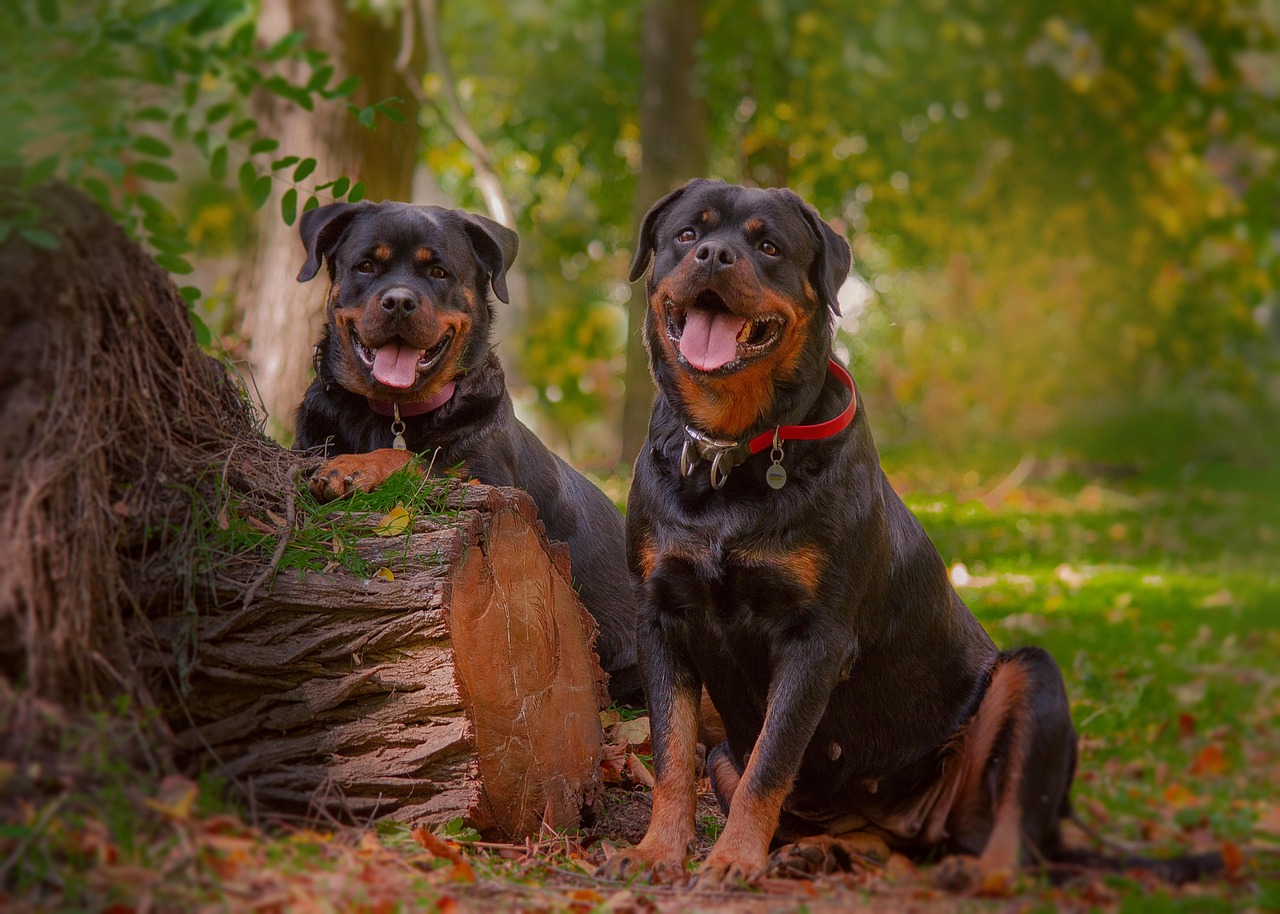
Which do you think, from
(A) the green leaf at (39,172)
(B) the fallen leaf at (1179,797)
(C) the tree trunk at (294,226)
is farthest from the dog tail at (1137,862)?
(C) the tree trunk at (294,226)

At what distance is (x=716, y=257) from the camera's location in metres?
3.77

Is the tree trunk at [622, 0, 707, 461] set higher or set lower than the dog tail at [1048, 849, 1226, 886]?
higher

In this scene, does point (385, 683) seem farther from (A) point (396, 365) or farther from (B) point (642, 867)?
(A) point (396, 365)

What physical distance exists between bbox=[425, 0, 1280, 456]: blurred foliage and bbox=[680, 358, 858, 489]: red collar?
5625mm

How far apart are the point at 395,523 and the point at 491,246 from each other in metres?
1.84

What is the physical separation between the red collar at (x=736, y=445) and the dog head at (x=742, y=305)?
0.18 feet

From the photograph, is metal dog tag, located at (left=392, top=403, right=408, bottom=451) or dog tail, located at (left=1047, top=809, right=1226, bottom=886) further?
metal dog tag, located at (left=392, top=403, right=408, bottom=451)

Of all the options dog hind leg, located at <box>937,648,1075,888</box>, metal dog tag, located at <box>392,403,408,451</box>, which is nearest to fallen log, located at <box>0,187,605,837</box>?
metal dog tag, located at <box>392,403,408,451</box>

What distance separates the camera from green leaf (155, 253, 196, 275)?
384 cm

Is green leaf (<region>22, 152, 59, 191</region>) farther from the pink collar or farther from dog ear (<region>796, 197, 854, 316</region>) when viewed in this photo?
dog ear (<region>796, 197, 854, 316</region>)

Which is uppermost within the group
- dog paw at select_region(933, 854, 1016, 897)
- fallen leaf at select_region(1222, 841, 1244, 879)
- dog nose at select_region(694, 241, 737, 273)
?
dog nose at select_region(694, 241, 737, 273)

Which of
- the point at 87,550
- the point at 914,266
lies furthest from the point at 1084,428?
the point at 87,550

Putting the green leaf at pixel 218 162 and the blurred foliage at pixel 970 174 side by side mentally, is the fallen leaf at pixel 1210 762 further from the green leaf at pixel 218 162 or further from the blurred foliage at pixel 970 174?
the blurred foliage at pixel 970 174

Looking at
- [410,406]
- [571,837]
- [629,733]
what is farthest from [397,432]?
[571,837]
